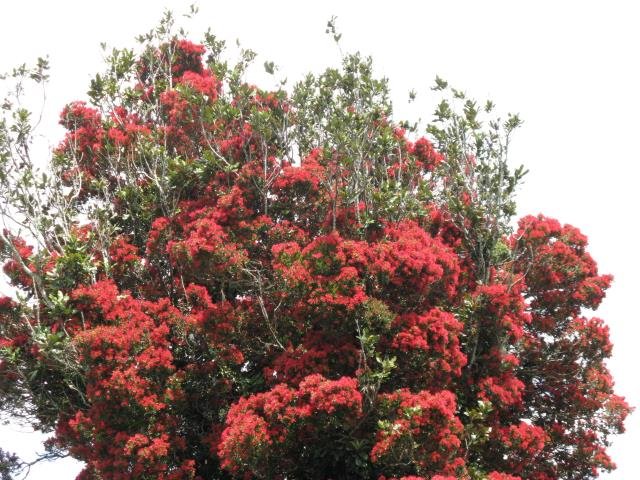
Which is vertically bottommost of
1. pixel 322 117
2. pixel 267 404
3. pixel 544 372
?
pixel 267 404

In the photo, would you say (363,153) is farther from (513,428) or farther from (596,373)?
(596,373)

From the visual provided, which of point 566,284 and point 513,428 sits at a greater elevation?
point 566,284

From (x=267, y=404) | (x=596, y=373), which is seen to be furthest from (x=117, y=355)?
(x=596, y=373)

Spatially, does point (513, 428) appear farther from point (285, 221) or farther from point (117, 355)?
point (117, 355)

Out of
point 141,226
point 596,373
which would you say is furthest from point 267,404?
point 596,373

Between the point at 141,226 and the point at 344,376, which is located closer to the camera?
the point at 344,376

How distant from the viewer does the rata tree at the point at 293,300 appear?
13859 millimetres

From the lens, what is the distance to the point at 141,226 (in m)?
18.8

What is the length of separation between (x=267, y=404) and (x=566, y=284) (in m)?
9.62

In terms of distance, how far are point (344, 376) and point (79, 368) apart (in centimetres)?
666

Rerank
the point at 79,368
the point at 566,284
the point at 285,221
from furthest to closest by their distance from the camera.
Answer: the point at 566,284 < the point at 285,221 < the point at 79,368

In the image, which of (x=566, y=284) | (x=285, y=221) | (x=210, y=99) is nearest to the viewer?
(x=285, y=221)

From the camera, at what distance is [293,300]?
14594 mm

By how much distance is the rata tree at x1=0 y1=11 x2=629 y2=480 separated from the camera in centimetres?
1386
